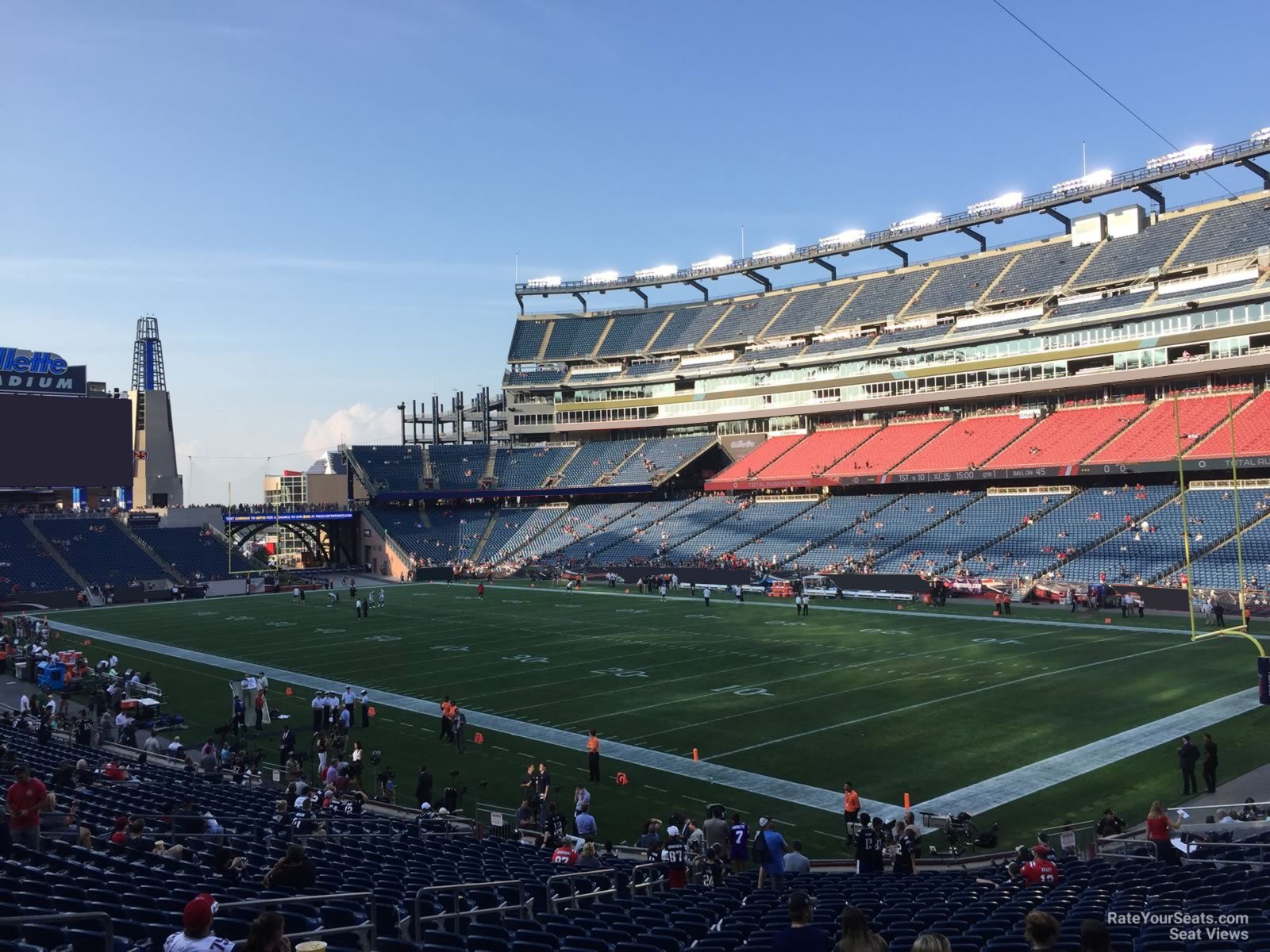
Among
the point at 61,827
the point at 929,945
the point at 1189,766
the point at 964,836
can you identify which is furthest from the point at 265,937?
the point at 1189,766

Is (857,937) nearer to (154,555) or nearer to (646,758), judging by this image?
(646,758)

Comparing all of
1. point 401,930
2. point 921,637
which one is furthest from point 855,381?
point 401,930

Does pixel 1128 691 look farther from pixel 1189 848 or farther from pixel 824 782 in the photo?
pixel 1189 848

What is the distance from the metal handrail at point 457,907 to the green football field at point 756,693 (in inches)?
286

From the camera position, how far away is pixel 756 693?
29.1m

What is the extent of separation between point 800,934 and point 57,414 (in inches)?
2922

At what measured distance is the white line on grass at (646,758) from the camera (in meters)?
19.5

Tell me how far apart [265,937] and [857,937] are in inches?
118

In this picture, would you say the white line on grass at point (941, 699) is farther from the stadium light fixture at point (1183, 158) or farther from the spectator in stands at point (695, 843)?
the stadium light fixture at point (1183, 158)

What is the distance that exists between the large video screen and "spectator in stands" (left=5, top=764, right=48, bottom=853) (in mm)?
65068

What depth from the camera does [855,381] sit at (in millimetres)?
77812

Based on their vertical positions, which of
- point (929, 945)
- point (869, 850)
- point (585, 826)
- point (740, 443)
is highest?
point (740, 443)

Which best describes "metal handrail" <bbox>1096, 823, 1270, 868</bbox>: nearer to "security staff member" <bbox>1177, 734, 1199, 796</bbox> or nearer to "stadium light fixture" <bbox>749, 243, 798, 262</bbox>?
"security staff member" <bbox>1177, 734, 1199, 796</bbox>

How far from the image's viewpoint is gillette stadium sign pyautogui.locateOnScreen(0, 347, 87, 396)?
66.6 metres
